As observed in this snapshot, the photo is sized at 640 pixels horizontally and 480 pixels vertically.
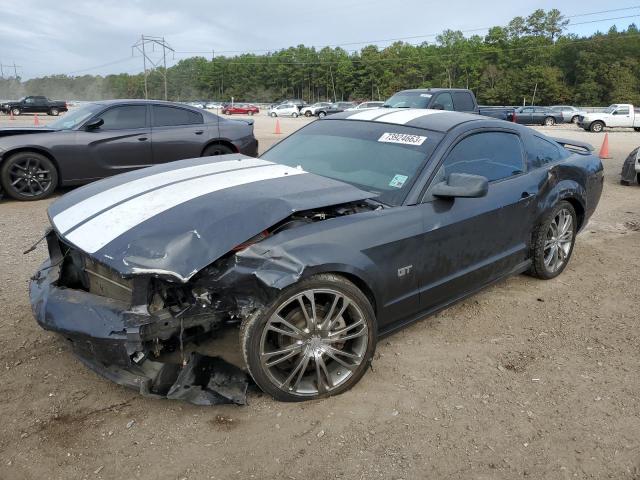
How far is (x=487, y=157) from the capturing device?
3.75 m

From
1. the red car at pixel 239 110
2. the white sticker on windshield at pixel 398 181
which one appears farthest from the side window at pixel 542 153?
the red car at pixel 239 110

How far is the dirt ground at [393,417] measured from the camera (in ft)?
Result: 7.50

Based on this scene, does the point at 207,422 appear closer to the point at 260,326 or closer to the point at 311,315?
the point at 260,326

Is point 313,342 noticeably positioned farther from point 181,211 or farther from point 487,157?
point 487,157

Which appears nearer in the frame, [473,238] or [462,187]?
[462,187]

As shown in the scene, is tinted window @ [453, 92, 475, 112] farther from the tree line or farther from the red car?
the tree line

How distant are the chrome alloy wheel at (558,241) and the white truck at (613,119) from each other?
Result: 2742 cm

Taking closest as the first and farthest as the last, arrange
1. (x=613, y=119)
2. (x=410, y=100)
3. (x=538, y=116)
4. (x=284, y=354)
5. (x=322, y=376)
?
(x=284, y=354) < (x=322, y=376) < (x=410, y=100) < (x=613, y=119) < (x=538, y=116)

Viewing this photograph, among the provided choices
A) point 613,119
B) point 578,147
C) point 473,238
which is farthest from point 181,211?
point 613,119

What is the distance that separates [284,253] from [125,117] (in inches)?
247

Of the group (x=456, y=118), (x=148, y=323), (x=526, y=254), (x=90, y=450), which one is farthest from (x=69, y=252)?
(x=526, y=254)

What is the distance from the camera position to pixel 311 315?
8.65ft

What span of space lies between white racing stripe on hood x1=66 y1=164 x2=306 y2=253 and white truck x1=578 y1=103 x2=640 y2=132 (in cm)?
2980

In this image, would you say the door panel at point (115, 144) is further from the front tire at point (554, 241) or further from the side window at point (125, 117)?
the front tire at point (554, 241)
